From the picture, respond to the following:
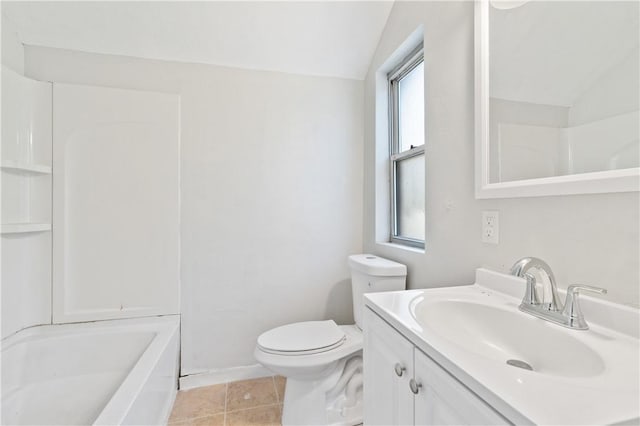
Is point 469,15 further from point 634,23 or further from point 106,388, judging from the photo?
point 106,388

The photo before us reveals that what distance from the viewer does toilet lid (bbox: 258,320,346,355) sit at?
1409 mm

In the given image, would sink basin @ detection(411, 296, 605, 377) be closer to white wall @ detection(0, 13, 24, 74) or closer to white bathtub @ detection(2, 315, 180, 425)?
white bathtub @ detection(2, 315, 180, 425)

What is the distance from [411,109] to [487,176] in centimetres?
89

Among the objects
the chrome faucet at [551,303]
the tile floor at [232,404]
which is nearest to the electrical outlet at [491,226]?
the chrome faucet at [551,303]

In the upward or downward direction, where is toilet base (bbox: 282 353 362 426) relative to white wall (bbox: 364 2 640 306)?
downward

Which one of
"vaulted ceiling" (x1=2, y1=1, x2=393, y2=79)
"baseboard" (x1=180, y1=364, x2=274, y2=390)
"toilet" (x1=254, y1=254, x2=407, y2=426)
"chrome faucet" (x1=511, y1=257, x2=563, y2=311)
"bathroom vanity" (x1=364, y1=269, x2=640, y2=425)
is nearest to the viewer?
"bathroom vanity" (x1=364, y1=269, x2=640, y2=425)

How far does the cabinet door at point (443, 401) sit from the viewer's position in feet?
1.65

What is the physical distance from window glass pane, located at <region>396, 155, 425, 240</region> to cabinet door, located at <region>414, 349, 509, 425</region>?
42.1 inches

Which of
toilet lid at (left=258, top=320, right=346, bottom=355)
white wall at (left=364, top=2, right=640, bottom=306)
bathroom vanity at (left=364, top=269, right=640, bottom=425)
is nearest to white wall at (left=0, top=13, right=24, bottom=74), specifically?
toilet lid at (left=258, top=320, right=346, bottom=355)

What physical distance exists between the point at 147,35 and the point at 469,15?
5.68 ft

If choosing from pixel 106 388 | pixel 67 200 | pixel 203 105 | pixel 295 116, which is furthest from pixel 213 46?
pixel 106 388

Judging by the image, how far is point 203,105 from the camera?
1869 mm

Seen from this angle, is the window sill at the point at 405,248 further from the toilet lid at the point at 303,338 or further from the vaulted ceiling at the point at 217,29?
the vaulted ceiling at the point at 217,29

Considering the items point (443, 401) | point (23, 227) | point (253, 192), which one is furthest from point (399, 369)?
point (23, 227)
